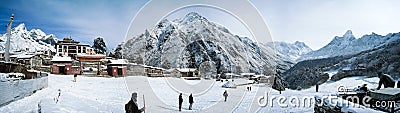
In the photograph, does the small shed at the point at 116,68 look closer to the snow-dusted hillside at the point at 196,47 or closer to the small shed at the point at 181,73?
the small shed at the point at 181,73

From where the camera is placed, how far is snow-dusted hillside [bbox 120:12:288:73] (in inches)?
4673

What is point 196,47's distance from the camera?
133 metres

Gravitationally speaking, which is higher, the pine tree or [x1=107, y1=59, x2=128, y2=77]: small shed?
the pine tree

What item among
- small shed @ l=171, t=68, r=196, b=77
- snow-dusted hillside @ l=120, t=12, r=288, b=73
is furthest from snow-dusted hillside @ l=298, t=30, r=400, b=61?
small shed @ l=171, t=68, r=196, b=77

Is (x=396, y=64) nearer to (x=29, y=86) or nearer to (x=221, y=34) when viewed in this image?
(x=29, y=86)

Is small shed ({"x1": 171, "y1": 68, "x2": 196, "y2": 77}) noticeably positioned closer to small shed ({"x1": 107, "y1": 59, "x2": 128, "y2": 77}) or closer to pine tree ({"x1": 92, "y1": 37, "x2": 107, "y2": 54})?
small shed ({"x1": 107, "y1": 59, "x2": 128, "y2": 77})

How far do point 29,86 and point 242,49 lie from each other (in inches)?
5824

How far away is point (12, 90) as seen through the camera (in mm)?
16250

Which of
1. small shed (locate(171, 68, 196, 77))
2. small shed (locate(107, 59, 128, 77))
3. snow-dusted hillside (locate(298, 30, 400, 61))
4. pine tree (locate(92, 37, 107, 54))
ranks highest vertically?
snow-dusted hillside (locate(298, 30, 400, 61))

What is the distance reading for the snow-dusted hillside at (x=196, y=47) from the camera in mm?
118688

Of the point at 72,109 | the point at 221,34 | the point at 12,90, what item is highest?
the point at 221,34

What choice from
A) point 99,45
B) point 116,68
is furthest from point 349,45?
point 116,68

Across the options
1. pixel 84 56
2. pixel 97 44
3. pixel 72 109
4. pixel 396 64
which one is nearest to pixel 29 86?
pixel 72 109

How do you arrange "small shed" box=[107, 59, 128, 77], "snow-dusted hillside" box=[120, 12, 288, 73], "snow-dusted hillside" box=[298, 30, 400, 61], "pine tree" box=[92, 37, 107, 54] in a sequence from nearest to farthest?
"small shed" box=[107, 59, 128, 77], "pine tree" box=[92, 37, 107, 54], "snow-dusted hillside" box=[120, 12, 288, 73], "snow-dusted hillside" box=[298, 30, 400, 61]
